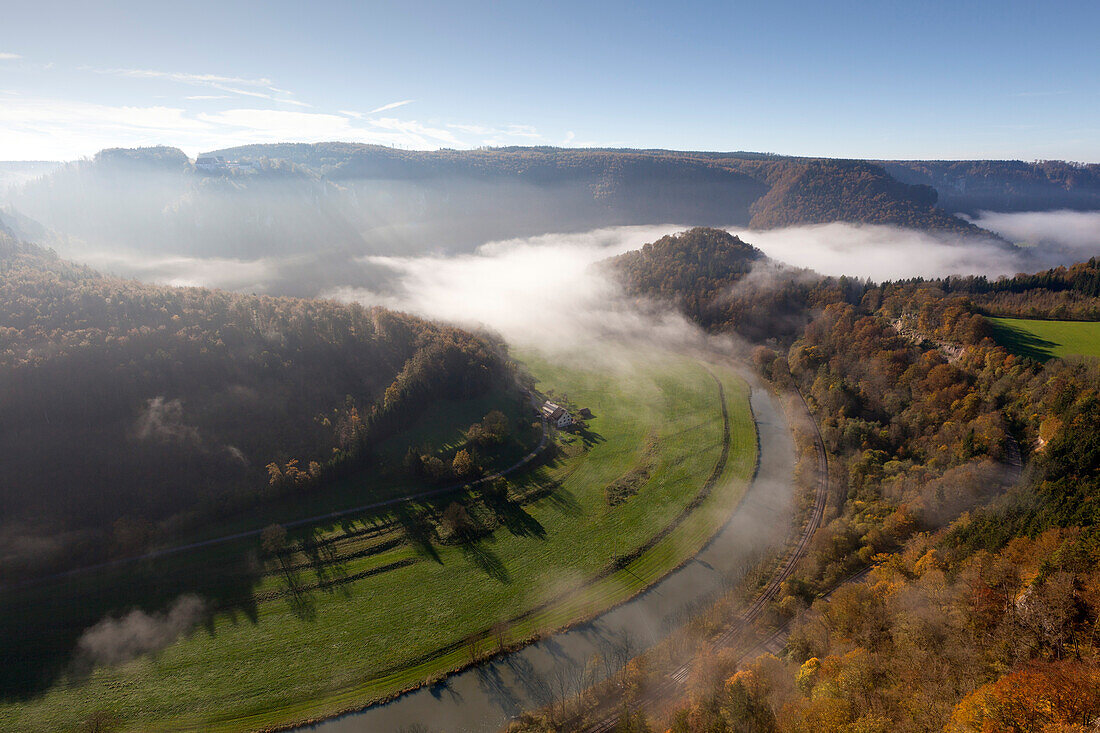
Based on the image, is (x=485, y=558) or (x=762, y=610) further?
(x=485, y=558)

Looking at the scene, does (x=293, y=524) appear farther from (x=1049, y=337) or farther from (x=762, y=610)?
(x=1049, y=337)

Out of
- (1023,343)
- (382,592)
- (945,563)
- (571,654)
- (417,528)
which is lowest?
(571,654)

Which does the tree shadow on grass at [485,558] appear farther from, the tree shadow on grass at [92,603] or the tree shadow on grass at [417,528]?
the tree shadow on grass at [92,603]

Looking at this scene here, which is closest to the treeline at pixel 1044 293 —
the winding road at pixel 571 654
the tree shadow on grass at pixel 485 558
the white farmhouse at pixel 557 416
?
the winding road at pixel 571 654

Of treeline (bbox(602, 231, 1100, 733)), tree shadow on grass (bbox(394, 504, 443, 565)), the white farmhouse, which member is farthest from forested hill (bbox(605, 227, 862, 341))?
tree shadow on grass (bbox(394, 504, 443, 565))

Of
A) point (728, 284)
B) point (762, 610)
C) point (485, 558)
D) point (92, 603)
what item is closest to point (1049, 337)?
point (762, 610)

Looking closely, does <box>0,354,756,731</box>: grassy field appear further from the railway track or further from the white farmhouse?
the white farmhouse

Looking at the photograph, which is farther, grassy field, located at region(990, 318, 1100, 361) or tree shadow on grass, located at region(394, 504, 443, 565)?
grassy field, located at region(990, 318, 1100, 361)
